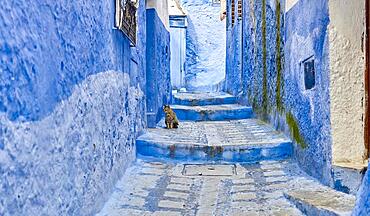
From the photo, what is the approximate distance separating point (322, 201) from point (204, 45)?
12899 mm

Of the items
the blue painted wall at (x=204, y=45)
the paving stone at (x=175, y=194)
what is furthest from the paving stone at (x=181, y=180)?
the blue painted wall at (x=204, y=45)

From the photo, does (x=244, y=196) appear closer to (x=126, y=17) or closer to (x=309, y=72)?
(x=309, y=72)

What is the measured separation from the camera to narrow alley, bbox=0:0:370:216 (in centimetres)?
162

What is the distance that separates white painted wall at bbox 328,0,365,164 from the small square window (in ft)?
1.58

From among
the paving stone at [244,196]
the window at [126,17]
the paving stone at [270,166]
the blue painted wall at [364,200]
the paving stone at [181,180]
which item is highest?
the window at [126,17]

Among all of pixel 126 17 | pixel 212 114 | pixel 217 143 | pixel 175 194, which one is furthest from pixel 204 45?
pixel 175 194

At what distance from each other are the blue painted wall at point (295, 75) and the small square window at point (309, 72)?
0.05m

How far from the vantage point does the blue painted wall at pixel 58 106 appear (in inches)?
58.5

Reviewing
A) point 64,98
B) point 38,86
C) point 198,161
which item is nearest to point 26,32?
point 38,86

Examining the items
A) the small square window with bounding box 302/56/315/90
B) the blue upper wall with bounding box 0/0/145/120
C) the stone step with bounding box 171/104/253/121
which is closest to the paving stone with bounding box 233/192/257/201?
the small square window with bounding box 302/56/315/90

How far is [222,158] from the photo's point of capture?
421cm

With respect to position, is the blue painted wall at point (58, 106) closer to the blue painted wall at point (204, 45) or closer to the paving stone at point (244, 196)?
the paving stone at point (244, 196)

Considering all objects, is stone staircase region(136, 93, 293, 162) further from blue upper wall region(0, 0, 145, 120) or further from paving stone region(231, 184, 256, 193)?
blue upper wall region(0, 0, 145, 120)

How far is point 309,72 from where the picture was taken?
11.7ft
